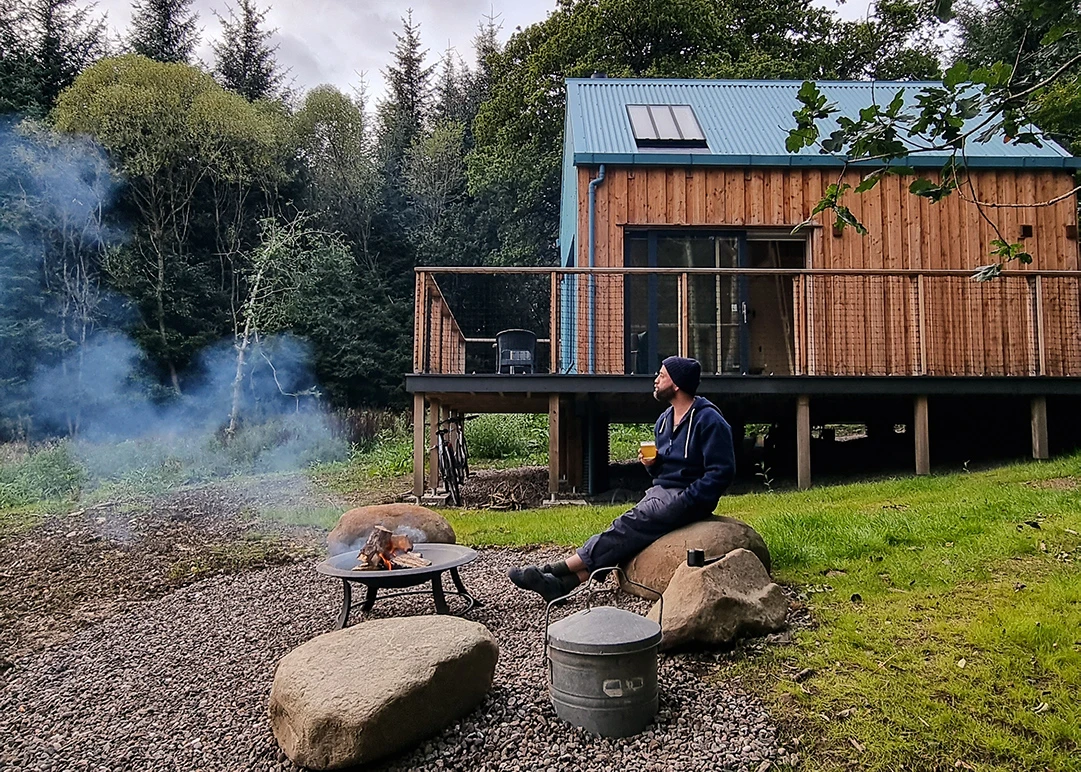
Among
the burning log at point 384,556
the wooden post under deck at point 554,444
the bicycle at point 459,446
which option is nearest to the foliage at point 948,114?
the burning log at point 384,556

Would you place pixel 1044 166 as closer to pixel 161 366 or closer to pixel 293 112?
pixel 161 366

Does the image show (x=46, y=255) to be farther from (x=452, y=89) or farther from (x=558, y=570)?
(x=558, y=570)

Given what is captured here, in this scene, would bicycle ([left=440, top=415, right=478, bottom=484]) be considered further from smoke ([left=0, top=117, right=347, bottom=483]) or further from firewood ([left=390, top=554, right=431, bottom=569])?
smoke ([left=0, top=117, right=347, bottom=483])

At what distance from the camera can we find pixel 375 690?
8.59ft

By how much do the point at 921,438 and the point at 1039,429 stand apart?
50.1 inches

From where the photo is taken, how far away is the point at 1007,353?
29.0 feet

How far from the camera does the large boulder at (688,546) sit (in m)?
3.79

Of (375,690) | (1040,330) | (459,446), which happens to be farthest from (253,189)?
(375,690)

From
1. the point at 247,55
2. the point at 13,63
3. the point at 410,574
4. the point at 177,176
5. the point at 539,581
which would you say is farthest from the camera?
the point at 247,55

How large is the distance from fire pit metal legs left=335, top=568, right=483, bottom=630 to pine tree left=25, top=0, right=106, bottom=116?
20.8m

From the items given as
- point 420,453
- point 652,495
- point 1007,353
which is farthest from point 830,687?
point 1007,353

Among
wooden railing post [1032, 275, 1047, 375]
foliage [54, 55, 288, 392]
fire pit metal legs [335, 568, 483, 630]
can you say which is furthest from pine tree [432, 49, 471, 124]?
fire pit metal legs [335, 568, 483, 630]

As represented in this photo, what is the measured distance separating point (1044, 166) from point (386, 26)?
24662mm

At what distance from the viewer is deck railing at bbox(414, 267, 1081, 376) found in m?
8.34
